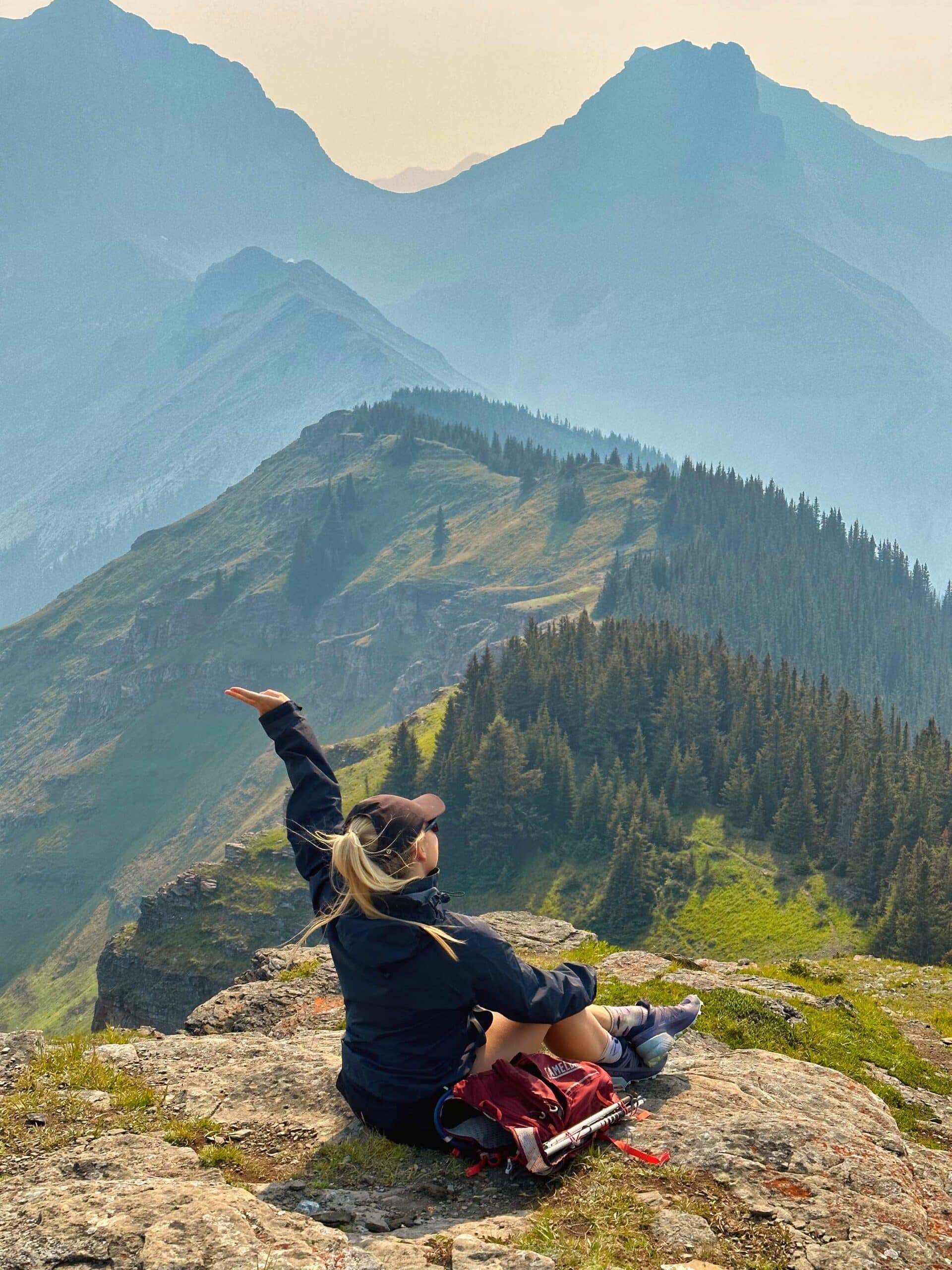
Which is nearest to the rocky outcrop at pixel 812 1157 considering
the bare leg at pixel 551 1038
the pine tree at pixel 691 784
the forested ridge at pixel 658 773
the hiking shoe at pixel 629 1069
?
the hiking shoe at pixel 629 1069

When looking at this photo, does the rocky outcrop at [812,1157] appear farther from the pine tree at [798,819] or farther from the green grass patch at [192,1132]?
the pine tree at [798,819]

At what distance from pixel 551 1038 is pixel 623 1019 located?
1.09 meters

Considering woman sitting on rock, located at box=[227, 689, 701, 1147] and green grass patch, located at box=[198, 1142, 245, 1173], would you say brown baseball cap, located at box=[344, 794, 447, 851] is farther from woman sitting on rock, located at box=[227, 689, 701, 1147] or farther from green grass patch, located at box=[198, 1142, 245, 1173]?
green grass patch, located at box=[198, 1142, 245, 1173]

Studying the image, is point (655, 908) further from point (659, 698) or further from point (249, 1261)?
point (249, 1261)

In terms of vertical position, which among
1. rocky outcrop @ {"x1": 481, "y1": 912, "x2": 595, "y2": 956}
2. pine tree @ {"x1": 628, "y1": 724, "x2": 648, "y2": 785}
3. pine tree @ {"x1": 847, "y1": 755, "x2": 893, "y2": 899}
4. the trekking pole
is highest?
pine tree @ {"x1": 628, "y1": 724, "x2": 648, "y2": 785}

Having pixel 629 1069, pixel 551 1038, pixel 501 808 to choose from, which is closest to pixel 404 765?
pixel 501 808

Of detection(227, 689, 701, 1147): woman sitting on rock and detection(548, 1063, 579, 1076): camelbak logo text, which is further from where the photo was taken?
detection(548, 1063, 579, 1076): camelbak logo text

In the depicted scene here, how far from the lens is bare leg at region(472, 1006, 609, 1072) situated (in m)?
10.9

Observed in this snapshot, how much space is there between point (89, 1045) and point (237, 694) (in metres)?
6.05

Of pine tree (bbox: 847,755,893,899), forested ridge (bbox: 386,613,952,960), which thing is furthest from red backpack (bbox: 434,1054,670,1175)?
pine tree (bbox: 847,755,893,899)

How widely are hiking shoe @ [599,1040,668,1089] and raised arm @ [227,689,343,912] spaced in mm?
3940

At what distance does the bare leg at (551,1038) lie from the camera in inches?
430

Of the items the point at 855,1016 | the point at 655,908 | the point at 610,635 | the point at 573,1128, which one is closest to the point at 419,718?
the point at 610,635

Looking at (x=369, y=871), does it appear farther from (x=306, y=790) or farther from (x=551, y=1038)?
(x=551, y=1038)
